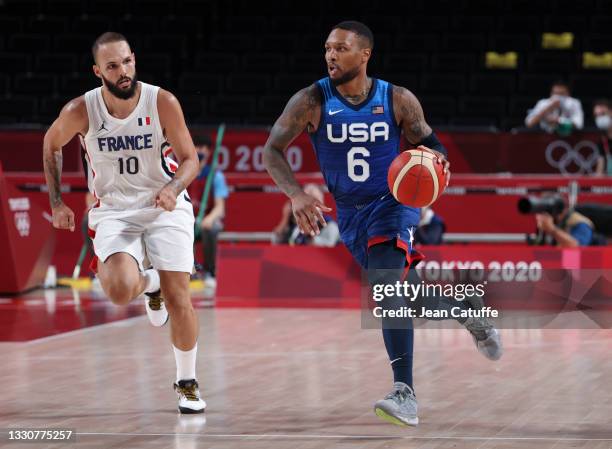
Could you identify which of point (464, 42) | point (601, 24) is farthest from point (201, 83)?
point (601, 24)

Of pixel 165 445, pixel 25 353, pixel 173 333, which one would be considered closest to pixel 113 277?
pixel 173 333

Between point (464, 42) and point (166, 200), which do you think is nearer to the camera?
point (166, 200)

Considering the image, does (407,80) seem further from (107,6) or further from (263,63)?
(107,6)

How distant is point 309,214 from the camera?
6383 millimetres

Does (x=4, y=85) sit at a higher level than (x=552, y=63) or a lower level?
lower

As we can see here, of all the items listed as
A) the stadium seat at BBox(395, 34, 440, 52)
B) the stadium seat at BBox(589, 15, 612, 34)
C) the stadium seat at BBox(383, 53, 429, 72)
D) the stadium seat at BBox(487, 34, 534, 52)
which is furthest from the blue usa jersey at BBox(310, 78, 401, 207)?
the stadium seat at BBox(589, 15, 612, 34)

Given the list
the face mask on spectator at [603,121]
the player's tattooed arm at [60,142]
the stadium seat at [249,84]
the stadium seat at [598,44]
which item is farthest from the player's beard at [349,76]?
the stadium seat at [598,44]

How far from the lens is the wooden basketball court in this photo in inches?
239

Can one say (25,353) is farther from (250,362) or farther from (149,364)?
(250,362)

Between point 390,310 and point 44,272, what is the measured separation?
8550mm

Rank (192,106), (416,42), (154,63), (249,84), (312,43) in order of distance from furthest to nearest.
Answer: (154,63) → (312,43) → (416,42) → (249,84) → (192,106)

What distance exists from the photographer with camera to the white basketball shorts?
231 inches

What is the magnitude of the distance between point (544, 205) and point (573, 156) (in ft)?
11.1

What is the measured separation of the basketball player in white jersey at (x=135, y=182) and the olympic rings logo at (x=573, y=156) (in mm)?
9228
